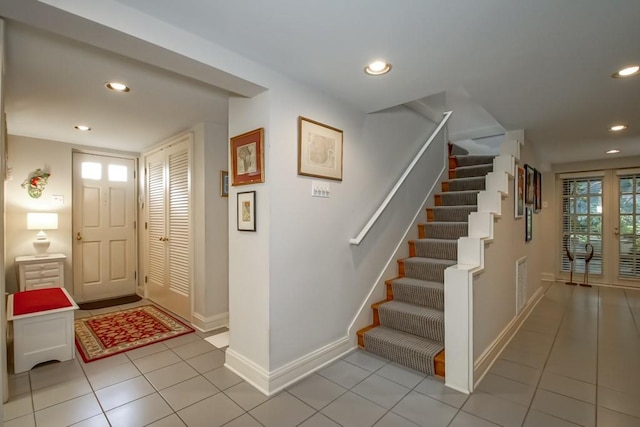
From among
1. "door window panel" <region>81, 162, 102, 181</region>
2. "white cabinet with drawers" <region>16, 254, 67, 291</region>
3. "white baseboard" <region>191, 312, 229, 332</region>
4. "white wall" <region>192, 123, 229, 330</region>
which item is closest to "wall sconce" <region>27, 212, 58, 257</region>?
"white cabinet with drawers" <region>16, 254, 67, 291</region>

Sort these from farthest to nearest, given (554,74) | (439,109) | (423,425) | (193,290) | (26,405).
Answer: (439,109)
(193,290)
(554,74)
(26,405)
(423,425)

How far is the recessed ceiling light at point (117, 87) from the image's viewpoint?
7.38ft

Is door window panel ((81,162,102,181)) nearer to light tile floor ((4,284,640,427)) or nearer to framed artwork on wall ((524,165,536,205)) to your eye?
light tile floor ((4,284,640,427))

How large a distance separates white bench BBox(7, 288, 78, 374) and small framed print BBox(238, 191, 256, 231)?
172cm

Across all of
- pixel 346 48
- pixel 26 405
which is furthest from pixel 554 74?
pixel 26 405

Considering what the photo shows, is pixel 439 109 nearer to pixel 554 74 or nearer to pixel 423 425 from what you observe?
pixel 554 74

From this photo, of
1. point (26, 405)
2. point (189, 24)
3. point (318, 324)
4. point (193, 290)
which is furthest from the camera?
point (193, 290)

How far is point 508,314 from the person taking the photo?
2938mm

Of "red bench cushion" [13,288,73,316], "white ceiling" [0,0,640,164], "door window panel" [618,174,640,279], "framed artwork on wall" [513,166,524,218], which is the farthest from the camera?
"door window panel" [618,174,640,279]

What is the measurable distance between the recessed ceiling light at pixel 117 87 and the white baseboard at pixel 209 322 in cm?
226

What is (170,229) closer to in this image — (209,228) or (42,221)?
(209,228)

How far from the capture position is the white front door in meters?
4.16

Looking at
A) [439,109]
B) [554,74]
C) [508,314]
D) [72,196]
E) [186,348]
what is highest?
[439,109]

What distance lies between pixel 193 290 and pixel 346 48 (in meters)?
2.90
